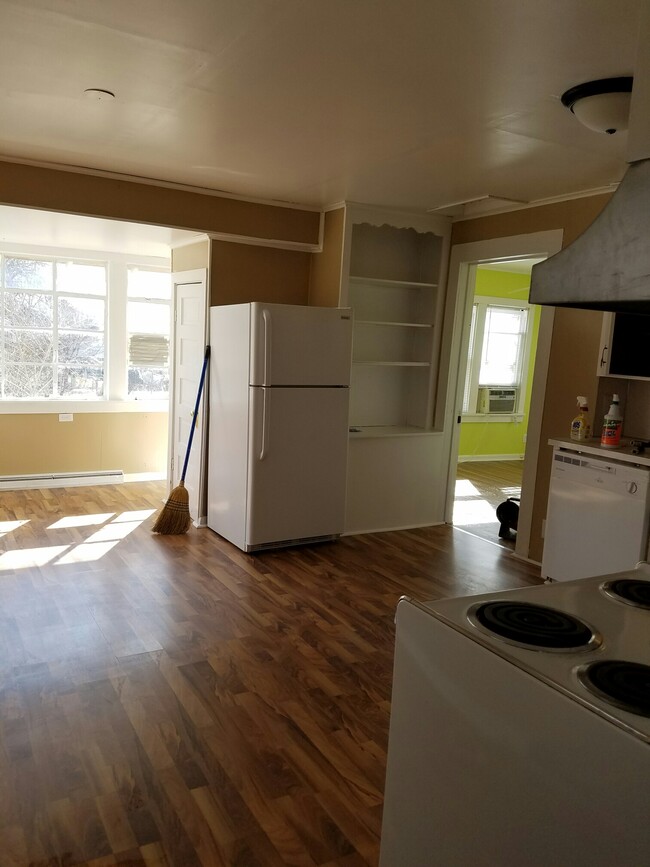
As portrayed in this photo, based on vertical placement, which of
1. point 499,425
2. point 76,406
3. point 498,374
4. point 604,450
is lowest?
point 499,425

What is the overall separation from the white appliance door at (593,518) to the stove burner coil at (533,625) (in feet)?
6.87

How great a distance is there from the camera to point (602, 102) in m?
2.47

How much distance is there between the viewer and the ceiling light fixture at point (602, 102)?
240 centimetres

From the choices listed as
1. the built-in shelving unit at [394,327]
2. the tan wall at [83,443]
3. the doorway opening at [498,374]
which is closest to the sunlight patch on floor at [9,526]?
the tan wall at [83,443]

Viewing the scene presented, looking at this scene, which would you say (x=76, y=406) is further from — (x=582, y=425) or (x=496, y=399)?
(x=496, y=399)

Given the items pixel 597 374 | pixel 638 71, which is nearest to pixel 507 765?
pixel 638 71

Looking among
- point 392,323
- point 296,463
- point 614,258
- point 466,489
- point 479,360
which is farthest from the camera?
point 479,360

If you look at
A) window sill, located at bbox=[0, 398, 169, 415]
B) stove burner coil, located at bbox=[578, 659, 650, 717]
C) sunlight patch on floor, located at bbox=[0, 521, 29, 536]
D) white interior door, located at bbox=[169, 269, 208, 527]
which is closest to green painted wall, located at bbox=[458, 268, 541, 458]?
window sill, located at bbox=[0, 398, 169, 415]

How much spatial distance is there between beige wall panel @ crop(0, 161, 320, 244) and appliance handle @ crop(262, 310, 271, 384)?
2.91 feet

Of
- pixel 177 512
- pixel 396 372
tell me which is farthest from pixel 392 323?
pixel 177 512

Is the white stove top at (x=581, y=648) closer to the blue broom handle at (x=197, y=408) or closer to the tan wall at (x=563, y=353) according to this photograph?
the tan wall at (x=563, y=353)

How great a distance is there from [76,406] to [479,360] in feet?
15.7

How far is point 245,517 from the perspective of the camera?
14.6 feet

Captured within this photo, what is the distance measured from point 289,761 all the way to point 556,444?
94.4 inches
